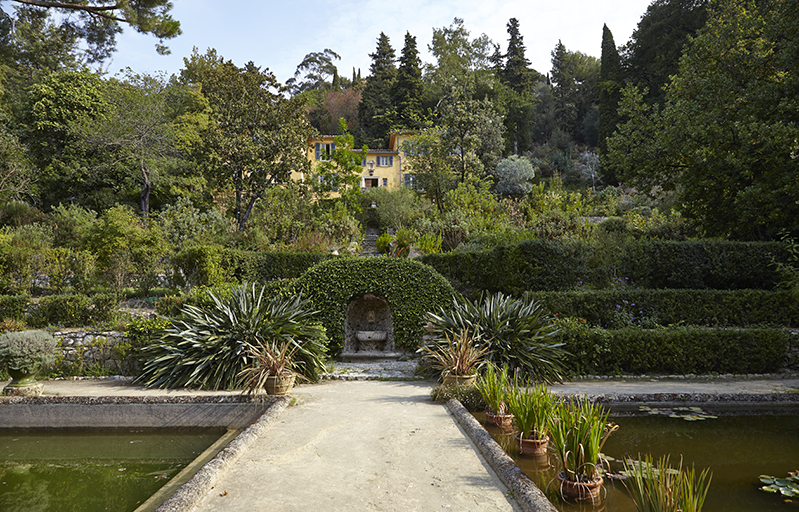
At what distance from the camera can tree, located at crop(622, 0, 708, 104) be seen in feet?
102

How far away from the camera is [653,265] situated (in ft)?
33.9

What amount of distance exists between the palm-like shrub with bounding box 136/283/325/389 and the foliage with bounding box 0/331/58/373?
1.32 meters

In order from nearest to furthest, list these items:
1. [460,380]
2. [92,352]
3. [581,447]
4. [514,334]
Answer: [581,447] < [460,380] < [514,334] < [92,352]

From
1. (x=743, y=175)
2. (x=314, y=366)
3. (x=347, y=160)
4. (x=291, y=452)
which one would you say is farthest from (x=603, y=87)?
(x=291, y=452)

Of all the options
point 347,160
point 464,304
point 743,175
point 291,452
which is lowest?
point 291,452

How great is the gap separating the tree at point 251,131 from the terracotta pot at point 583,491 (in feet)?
55.4

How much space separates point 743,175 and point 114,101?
86.4 feet

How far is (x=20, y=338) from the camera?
21.5ft

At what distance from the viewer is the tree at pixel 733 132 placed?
1014 cm

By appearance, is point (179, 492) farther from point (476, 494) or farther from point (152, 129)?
point (152, 129)

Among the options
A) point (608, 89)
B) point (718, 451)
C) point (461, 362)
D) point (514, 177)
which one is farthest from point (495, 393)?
point (608, 89)

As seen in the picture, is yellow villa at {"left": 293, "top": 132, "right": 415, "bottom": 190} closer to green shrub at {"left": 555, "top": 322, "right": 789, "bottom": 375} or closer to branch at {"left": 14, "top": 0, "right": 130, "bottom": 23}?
branch at {"left": 14, "top": 0, "right": 130, "bottom": 23}

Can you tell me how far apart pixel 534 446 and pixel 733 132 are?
35.5ft

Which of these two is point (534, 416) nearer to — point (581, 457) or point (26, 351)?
point (581, 457)
